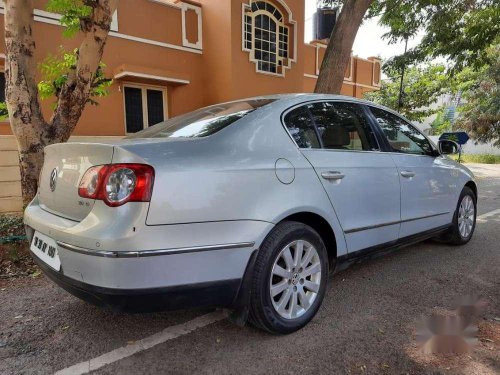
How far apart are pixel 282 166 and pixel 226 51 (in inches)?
299

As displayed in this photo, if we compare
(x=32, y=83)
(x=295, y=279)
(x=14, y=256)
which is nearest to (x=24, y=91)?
(x=32, y=83)

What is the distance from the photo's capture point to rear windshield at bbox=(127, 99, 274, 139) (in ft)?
8.33

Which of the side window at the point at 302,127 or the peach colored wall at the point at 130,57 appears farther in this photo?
the peach colored wall at the point at 130,57

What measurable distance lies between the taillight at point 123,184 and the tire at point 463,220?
3.74 m

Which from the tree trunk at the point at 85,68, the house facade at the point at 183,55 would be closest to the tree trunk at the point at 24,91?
the tree trunk at the point at 85,68

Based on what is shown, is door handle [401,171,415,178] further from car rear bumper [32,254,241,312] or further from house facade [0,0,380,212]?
house facade [0,0,380,212]

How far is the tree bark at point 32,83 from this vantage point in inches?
164

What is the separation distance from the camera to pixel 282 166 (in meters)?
2.49

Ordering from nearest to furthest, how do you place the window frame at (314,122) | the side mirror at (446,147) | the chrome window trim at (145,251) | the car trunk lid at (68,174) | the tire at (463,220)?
the chrome window trim at (145,251) → the car trunk lid at (68,174) → the window frame at (314,122) → the side mirror at (446,147) → the tire at (463,220)

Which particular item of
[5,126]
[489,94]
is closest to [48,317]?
[5,126]

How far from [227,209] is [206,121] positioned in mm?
862

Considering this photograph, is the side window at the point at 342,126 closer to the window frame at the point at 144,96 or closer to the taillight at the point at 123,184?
the taillight at the point at 123,184

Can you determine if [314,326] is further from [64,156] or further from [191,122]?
[64,156]

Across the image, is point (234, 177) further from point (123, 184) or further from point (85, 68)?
point (85, 68)
